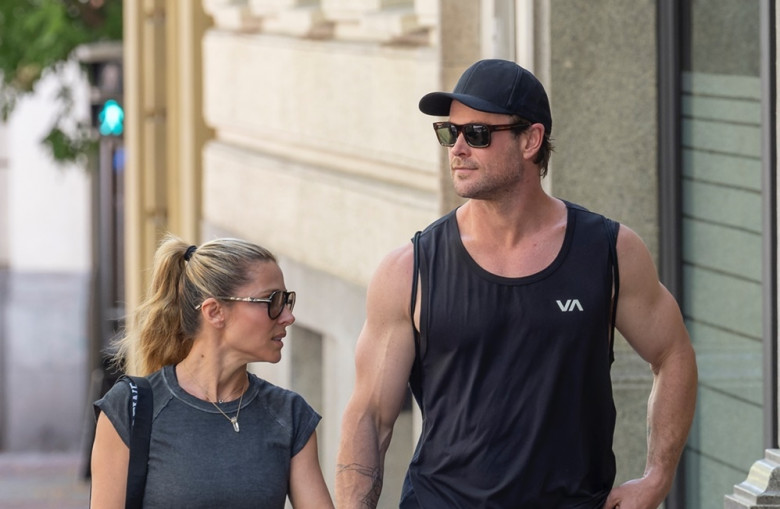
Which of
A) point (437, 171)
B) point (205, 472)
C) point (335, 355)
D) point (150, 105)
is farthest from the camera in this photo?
point (150, 105)

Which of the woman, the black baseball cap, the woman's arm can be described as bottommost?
the woman's arm

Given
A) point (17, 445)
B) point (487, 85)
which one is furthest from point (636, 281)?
point (17, 445)

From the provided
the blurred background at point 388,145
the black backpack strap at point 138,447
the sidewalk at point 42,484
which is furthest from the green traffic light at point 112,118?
the black backpack strap at point 138,447

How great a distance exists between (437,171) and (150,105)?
643 centimetres

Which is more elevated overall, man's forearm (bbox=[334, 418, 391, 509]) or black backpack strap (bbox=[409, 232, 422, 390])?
black backpack strap (bbox=[409, 232, 422, 390])

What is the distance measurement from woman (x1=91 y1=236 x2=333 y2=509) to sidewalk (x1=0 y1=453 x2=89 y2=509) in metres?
11.7

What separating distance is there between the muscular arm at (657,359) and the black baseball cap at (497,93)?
41cm

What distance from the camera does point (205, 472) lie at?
14.0 feet

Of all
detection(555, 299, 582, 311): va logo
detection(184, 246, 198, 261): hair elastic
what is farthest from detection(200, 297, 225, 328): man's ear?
detection(555, 299, 582, 311): va logo

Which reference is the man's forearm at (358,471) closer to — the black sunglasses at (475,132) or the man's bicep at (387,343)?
the man's bicep at (387,343)

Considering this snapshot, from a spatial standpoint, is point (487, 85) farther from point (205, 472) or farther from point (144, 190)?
point (144, 190)

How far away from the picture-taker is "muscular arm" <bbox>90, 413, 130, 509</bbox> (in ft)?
13.8

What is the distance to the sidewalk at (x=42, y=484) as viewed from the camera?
1616cm

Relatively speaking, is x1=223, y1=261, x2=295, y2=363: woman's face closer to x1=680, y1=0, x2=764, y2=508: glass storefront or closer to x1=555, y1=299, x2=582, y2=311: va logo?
x1=555, y1=299, x2=582, y2=311: va logo
